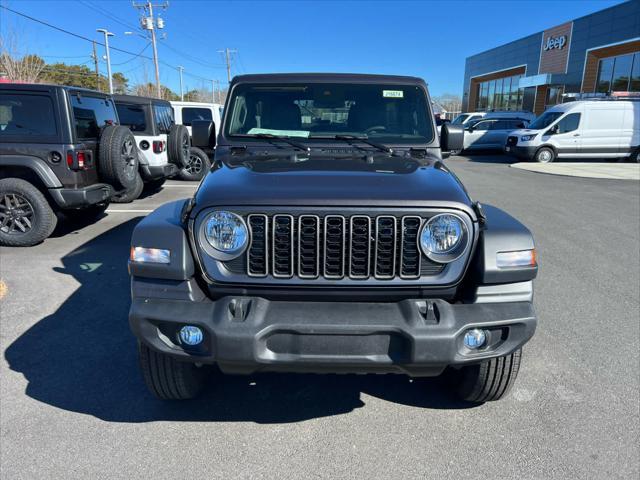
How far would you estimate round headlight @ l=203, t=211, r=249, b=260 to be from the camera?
227 cm

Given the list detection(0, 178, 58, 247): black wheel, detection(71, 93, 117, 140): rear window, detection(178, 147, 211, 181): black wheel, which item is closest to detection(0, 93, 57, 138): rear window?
Answer: detection(71, 93, 117, 140): rear window

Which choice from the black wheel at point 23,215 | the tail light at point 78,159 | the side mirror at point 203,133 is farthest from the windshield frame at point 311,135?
the black wheel at point 23,215

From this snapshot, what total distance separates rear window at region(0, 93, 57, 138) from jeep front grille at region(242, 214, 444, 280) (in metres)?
4.72

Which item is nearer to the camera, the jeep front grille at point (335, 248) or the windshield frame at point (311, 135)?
the jeep front grille at point (335, 248)

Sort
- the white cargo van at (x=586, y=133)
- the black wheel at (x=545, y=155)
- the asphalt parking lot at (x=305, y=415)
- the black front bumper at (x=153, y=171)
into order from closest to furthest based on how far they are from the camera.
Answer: the asphalt parking lot at (x=305, y=415) → the black front bumper at (x=153, y=171) → the white cargo van at (x=586, y=133) → the black wheel at (x=545, y=155)

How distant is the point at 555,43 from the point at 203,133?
34.6 meters

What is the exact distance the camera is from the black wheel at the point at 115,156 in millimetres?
6195

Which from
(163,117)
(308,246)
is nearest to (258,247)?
(308,246)

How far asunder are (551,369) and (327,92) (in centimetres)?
262

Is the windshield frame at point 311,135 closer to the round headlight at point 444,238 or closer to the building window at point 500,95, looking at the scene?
the round headlight at point 444,238

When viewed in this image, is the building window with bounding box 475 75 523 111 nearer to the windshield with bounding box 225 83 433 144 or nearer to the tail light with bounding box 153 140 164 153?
the tail light with bounding box 153 140 164 153

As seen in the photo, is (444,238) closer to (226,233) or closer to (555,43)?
(226,233)

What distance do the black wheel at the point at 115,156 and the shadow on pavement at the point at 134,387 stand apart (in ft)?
9.74

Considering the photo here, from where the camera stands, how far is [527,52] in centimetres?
3594
